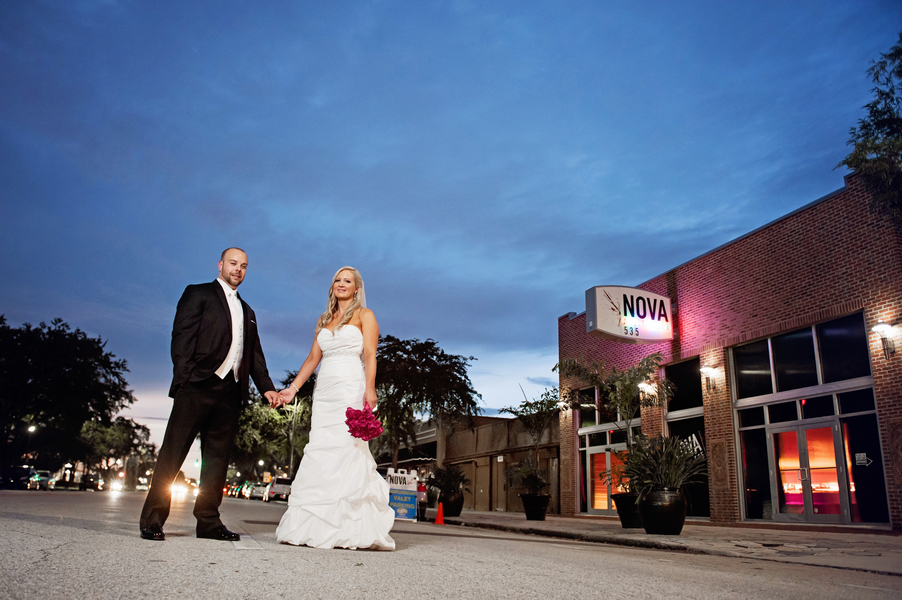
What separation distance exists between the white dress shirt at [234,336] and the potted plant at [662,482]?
861cm

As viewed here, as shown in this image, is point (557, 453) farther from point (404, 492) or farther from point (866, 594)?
point (866, 594)

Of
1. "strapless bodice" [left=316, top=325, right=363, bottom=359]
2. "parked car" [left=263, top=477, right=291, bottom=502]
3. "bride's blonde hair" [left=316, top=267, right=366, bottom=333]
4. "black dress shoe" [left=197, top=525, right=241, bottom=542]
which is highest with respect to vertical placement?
"bride's blonde hair" [left=316, top=267, right=366, bottom=333]

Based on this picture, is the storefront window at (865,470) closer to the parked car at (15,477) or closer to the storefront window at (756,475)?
the storefront window at (756,475)

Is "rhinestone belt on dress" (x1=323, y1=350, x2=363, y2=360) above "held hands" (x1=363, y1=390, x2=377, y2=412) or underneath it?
above

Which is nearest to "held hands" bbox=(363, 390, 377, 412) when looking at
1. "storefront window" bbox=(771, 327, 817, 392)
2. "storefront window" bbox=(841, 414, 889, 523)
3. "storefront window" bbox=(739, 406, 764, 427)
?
"storefront window" bbox=(841, 414, 889, 523)

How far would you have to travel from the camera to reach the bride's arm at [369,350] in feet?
17.4

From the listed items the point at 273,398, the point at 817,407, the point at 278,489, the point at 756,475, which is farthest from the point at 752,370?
the point at 278,489

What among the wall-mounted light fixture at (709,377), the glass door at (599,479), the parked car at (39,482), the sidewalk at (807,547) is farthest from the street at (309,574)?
the parked car at (39,482)

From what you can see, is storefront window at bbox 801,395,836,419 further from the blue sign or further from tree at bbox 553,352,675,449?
the blue sign

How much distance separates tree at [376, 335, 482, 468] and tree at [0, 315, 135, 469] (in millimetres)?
20675

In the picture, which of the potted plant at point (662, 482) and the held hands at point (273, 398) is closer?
the held hands at point (273, 398)

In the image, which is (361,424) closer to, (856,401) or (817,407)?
(856,401)

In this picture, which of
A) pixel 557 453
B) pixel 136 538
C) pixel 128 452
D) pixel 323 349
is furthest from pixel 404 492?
pixel 128 452

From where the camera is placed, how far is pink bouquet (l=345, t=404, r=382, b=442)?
4957 millimetres
